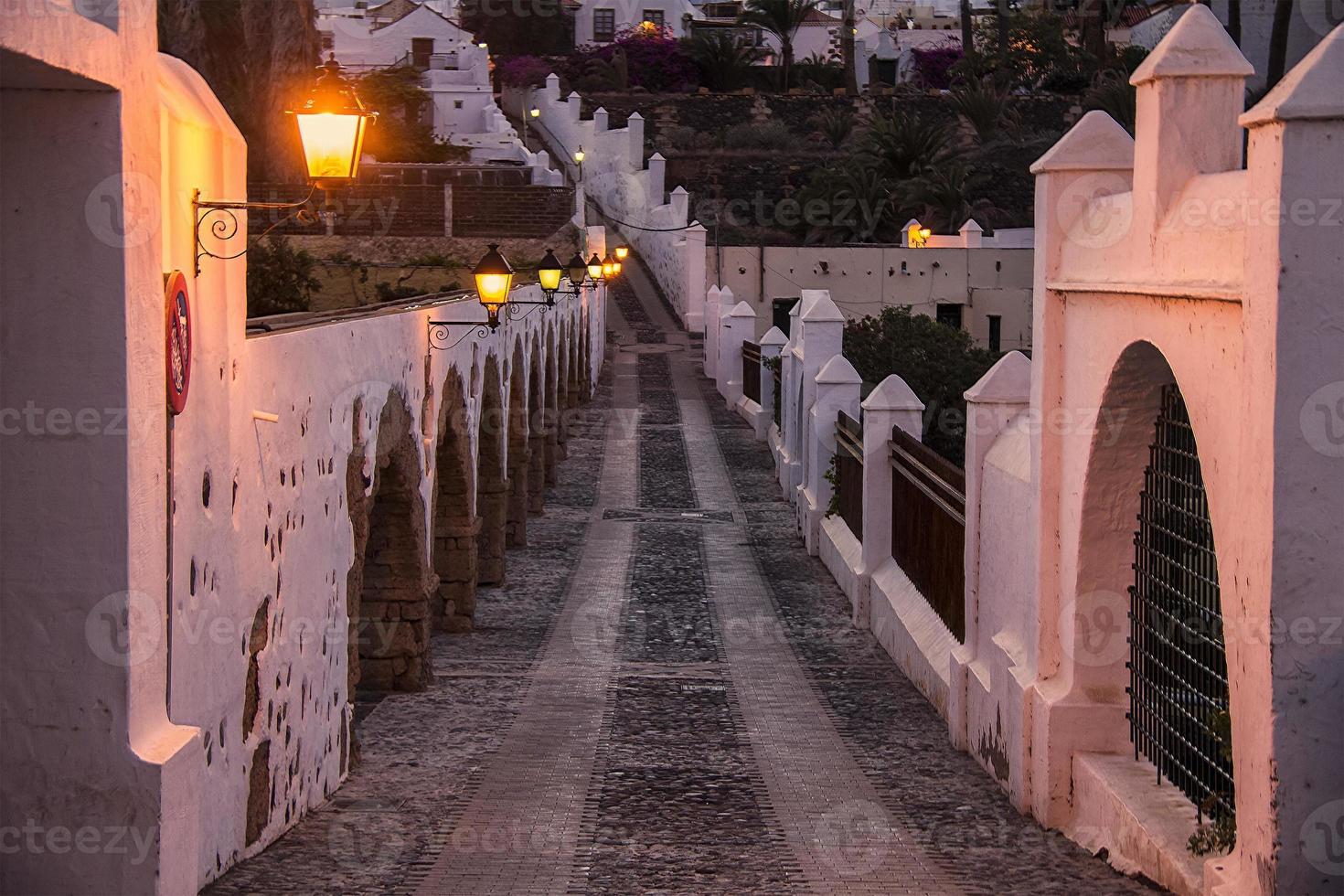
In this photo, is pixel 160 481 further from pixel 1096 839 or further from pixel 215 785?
pixel 1096 839

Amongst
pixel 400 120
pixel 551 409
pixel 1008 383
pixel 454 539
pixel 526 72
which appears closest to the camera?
pixel 1008 383

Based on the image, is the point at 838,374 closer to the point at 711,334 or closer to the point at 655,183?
the point at 711,334

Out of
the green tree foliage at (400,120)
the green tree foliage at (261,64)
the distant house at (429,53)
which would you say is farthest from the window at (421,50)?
the green tree foliage at (261,64)

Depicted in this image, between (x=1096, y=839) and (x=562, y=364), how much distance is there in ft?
59.4

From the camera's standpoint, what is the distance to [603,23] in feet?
214

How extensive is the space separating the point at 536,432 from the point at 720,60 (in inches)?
1522

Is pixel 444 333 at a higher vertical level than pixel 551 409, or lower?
higher

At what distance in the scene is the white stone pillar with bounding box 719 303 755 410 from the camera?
2956 centimetres

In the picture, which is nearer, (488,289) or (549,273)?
(488,289)

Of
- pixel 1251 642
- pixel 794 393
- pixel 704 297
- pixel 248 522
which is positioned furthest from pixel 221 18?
pixel 1251 642

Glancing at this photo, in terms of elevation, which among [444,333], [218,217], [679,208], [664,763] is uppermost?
[679,208]

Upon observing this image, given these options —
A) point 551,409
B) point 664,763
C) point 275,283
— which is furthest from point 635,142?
point 664,763

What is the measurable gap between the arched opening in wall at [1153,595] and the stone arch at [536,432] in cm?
1241

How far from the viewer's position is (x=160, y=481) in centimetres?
523
